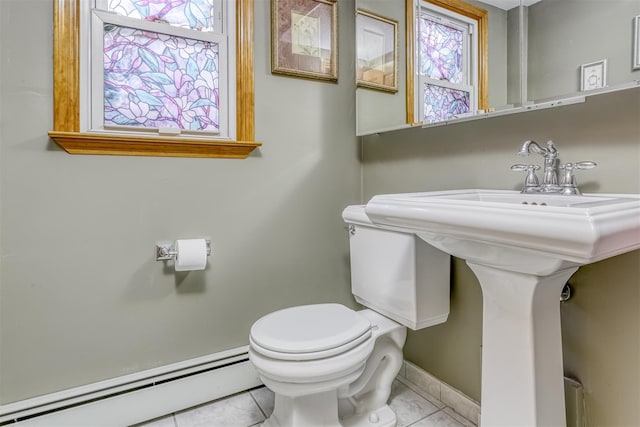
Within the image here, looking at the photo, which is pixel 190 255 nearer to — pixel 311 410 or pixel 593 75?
pixel 311 410

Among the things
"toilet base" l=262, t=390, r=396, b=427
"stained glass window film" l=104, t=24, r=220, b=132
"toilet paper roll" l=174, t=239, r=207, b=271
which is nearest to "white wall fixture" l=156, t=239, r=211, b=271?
"toilet paper roll" l=174, t=239, r=207, b=271

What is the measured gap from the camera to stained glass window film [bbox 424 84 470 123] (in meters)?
1.39

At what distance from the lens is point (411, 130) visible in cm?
161

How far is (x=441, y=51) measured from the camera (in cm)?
151

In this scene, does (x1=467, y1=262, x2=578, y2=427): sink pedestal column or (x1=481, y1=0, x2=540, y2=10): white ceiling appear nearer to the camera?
(x1=467, y1=262, x2=578, y2=427): sink pedestal column

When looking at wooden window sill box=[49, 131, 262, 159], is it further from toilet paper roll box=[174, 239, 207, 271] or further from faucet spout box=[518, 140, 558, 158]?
faucet spout box=[518, 140, 558, 158]

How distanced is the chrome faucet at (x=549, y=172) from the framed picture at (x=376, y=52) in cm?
78

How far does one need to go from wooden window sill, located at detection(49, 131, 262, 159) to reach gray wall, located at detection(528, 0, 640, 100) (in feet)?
3.48

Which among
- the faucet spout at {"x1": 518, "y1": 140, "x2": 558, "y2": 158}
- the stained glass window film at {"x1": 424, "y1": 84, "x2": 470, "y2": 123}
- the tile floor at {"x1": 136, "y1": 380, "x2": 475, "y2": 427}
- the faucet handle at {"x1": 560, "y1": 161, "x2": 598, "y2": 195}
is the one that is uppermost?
the stained glass window film at {"x1": 424, "y1": 84, "x2": 470, "y2": 123}

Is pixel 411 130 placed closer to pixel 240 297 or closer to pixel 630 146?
pixel 630 146

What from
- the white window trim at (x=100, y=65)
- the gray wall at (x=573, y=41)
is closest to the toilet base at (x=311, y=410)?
the white window trim at (x=100, y=65)

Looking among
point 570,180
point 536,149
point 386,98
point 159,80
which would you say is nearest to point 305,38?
point 386,98

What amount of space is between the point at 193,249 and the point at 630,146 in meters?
1.43

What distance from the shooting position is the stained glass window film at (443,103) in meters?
1.39
